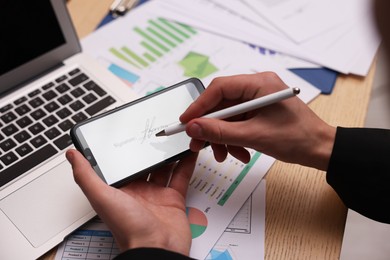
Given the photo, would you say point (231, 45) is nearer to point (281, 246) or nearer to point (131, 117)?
point (131, 117)

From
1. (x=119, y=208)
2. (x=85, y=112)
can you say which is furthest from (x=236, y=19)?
(x=119, y=208)

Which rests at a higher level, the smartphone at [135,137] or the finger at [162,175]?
the smartphone at [135,137]

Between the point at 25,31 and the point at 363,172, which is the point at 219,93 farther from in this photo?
the point at 25,31

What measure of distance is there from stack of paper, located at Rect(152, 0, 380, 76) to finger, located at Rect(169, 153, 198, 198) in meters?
0.30

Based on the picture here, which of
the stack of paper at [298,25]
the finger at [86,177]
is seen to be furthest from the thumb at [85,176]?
the stack of paper at [298,25]

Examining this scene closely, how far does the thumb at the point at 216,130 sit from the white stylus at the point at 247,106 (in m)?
0.01

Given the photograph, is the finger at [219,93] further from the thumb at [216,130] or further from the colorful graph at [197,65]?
the colorful graph at [197,65]

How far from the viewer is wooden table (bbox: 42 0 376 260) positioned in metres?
0.53

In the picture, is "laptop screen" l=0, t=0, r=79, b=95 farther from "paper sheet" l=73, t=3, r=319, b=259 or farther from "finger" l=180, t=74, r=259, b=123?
"finger" l=180, t=74, r=259, b=123

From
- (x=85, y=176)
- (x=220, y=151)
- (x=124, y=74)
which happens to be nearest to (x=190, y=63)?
(x=124, y=74)

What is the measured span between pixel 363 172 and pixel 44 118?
45 centimetres

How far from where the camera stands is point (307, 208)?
56 centimetres

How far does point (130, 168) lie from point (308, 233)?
0.25 metres

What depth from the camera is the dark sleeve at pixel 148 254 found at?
45cm
